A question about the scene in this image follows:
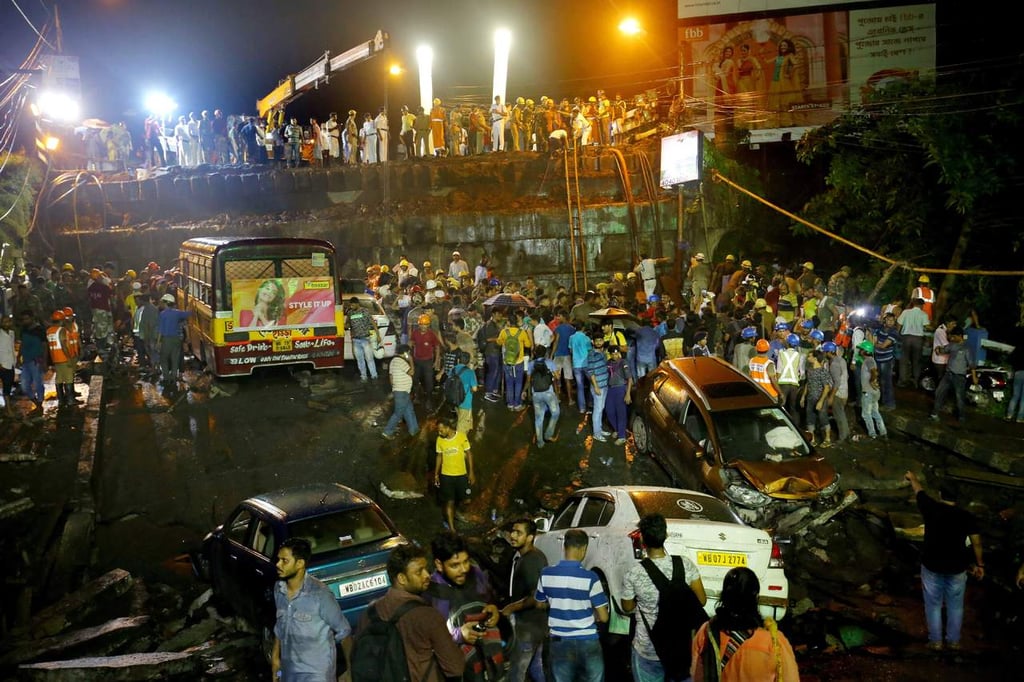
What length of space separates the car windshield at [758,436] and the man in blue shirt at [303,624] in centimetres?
663

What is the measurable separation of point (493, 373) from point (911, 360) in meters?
8.16

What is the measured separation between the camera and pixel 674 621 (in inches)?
218

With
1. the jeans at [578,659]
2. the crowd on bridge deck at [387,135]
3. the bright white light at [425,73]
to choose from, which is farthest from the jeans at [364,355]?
the bright white light at [425,73]

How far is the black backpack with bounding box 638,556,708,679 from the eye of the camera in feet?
18.1

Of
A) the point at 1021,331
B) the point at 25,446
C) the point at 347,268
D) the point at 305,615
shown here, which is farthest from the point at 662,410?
the point at 347,268

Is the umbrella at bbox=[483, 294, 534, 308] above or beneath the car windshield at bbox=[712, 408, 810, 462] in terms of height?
above

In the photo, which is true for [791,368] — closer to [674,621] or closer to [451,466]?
[451,466]

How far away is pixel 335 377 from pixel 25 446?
5373 millimetres

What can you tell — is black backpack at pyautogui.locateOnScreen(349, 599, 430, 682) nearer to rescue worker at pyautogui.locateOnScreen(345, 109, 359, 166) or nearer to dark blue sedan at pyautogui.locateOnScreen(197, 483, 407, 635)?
dark blue sedan at pyautogui.locateOnScreen(197, 483, 407, 635)

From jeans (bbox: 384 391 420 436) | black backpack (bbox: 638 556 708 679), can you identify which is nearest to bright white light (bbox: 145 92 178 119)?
jeans (bbox: 384 391 420 436)

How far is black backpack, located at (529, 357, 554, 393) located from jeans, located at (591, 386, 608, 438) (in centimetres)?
80

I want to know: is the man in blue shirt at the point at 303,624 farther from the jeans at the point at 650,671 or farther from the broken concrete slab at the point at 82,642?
the broken concrete slab at the point at 82,642

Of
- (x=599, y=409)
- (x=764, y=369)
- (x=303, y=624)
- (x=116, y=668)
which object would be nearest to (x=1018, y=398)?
(x=764, y=369)

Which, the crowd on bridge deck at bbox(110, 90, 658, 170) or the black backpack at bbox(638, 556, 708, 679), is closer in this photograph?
the black backpack at bbox(638, 556, 708, 679)
